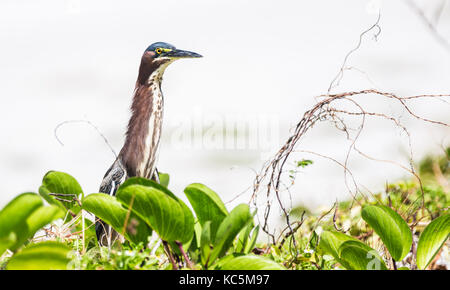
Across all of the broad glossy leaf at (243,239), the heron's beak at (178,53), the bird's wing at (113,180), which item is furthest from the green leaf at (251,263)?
the heron's beak at (178,53)

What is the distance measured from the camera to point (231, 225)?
2.68ft

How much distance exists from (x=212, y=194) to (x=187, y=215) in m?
0.07

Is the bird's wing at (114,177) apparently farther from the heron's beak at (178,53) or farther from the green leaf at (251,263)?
the green leaf at (251,263)

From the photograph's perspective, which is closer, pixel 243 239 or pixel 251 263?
pixel 251 263

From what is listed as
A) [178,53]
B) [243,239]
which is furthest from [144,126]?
[243,239]

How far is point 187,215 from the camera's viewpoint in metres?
0.87

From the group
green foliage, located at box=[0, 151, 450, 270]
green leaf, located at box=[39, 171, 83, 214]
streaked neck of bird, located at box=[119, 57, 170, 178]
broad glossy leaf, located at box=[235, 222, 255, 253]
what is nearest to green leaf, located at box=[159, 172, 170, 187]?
streaked neck of bird, located at box=[119, 57, 170, 178]

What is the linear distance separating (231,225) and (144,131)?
955 mm

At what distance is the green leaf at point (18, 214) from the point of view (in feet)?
2.52

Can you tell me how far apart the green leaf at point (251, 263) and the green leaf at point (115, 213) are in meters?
0.18

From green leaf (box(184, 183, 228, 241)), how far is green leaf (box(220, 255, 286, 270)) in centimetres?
9

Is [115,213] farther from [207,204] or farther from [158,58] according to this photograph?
[158,58]
